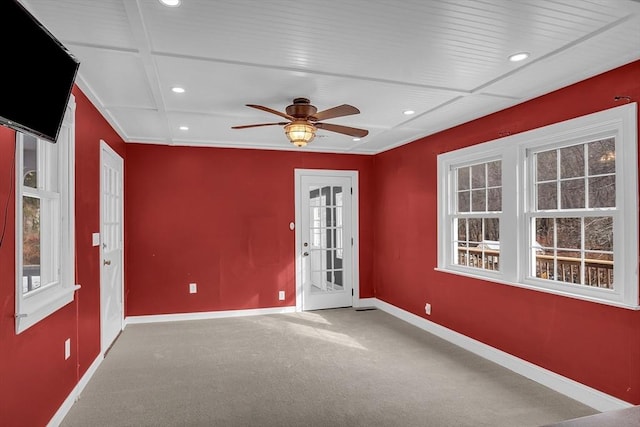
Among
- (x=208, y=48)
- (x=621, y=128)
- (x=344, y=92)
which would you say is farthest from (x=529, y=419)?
(x=208, y=48)

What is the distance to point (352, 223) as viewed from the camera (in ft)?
20.2

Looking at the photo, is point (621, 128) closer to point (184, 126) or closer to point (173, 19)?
point (173, 19)

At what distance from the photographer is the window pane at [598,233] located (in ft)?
9.41

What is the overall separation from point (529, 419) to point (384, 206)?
11.9 ft

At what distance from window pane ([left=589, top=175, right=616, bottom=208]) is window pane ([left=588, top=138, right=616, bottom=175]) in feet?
0.18

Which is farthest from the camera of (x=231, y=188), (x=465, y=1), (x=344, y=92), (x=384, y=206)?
(x=384, y=206)

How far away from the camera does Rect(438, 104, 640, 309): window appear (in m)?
2.67

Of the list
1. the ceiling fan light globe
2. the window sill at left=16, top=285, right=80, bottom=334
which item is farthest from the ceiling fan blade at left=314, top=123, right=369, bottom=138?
the window sill at left=16, top=285, right=80, bottom=334

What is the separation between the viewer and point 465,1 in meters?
1.92

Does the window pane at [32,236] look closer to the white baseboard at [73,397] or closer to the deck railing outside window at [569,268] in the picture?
the white baseboard at [73,397]

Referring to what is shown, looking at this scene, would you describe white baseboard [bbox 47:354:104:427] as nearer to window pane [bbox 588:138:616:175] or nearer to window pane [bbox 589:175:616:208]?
window pane [bbox 589:175:616:208]

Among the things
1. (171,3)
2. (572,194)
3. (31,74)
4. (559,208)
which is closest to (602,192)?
(572,194)

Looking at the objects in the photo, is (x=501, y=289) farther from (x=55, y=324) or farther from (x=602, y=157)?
(x=55, y=324)

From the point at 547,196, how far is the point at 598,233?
0.53 m
